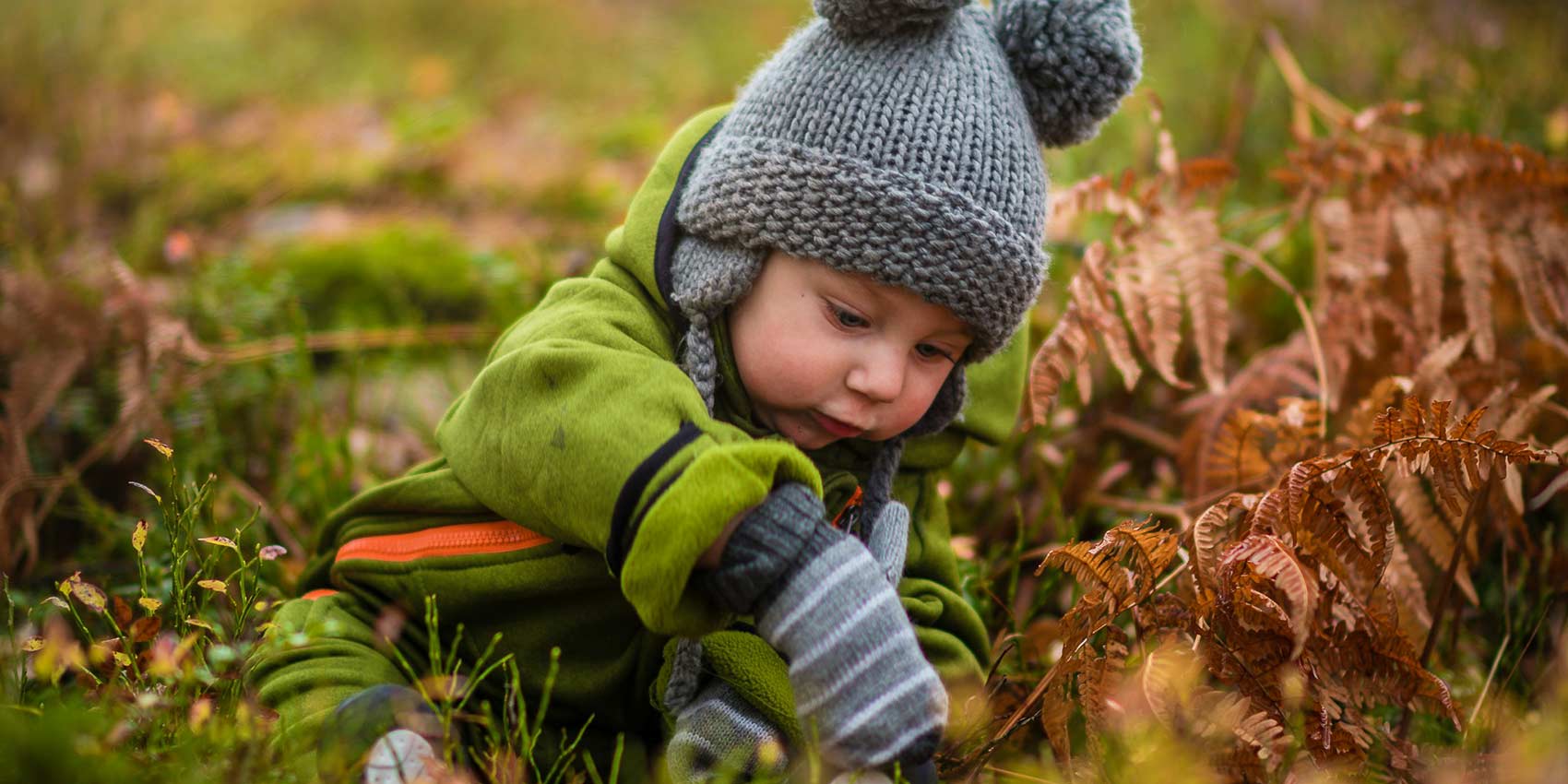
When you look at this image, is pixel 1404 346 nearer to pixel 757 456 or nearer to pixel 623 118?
pixel 757 456

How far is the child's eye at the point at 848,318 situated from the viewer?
2.04m

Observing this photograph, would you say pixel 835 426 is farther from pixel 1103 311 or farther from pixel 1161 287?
pixel 1161 287

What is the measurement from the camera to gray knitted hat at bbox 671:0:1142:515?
198 cm

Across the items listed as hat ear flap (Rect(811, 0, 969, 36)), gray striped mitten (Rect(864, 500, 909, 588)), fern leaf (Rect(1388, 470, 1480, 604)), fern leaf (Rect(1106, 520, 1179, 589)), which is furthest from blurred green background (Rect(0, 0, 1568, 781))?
fern leaf (Rect(1106, 520, 1179, 589))

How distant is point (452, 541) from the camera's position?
2.17 meters

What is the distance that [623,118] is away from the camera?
616 cm

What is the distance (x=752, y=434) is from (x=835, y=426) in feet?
0.49

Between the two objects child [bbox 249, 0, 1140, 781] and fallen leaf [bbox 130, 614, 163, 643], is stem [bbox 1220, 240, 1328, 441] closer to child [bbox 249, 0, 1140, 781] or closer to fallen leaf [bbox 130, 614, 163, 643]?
child [bbox 249, 0, 1140, 781]

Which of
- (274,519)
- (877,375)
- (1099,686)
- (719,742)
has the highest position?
(877,375)

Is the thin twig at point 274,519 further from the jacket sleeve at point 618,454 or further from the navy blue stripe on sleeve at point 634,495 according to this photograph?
the navy blue stripe on sleeve at point 634,495

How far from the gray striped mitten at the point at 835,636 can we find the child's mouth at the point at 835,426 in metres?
0.40

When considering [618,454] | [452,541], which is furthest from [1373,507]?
[452,541]

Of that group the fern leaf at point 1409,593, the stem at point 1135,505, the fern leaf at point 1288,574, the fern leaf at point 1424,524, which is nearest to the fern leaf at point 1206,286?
the stem at point 1135,505

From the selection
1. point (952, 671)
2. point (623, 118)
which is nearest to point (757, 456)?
point (952, 671)
